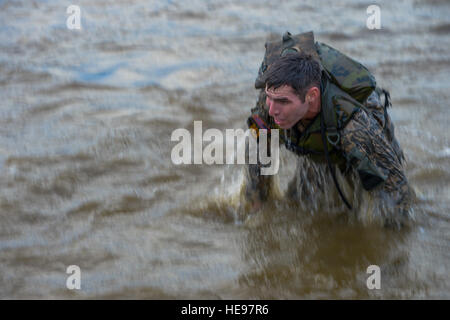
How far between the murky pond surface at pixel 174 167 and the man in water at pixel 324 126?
0.61 meters

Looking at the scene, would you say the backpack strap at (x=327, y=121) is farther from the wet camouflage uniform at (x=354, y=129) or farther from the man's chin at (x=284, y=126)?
the man's chin at (x=284, y=126)

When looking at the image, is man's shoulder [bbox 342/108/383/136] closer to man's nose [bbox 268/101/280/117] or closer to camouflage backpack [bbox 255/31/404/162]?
camouflage backpack [bbox 255/31/404/162]

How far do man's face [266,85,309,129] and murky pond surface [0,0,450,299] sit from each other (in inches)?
44.4

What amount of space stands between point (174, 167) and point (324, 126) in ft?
7.38

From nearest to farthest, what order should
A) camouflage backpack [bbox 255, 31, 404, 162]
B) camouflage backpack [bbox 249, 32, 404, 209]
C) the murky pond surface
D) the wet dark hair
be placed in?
the wet dark hair < camouflage backpack [bbox 249, 32, 404, 209] < camouflage backpack [bbox 255, 31, 404, 162] < the murky pond surface

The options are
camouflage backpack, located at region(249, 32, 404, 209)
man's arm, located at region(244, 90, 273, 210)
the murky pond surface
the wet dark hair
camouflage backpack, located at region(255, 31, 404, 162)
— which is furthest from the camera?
man's arm, located at region(244, 90, 273, 210)

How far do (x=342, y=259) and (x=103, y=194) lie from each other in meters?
2.19

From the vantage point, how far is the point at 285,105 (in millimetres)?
4102

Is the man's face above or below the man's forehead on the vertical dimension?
below

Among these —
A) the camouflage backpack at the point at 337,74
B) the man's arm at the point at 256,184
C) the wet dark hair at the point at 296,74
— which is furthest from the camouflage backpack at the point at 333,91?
the man's arm at the point at 256,184

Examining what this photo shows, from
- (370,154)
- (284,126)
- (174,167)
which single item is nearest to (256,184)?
(284,126)

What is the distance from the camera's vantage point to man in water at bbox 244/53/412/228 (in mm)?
4094

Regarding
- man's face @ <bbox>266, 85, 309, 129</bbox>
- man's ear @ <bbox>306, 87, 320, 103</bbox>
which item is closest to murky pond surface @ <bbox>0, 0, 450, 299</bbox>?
man's face @ <bbox>266, 85, 309, 129</bbox>

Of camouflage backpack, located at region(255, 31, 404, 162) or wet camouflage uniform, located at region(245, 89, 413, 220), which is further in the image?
camouflage backpack, located at region(255, 31, 404, 162)
